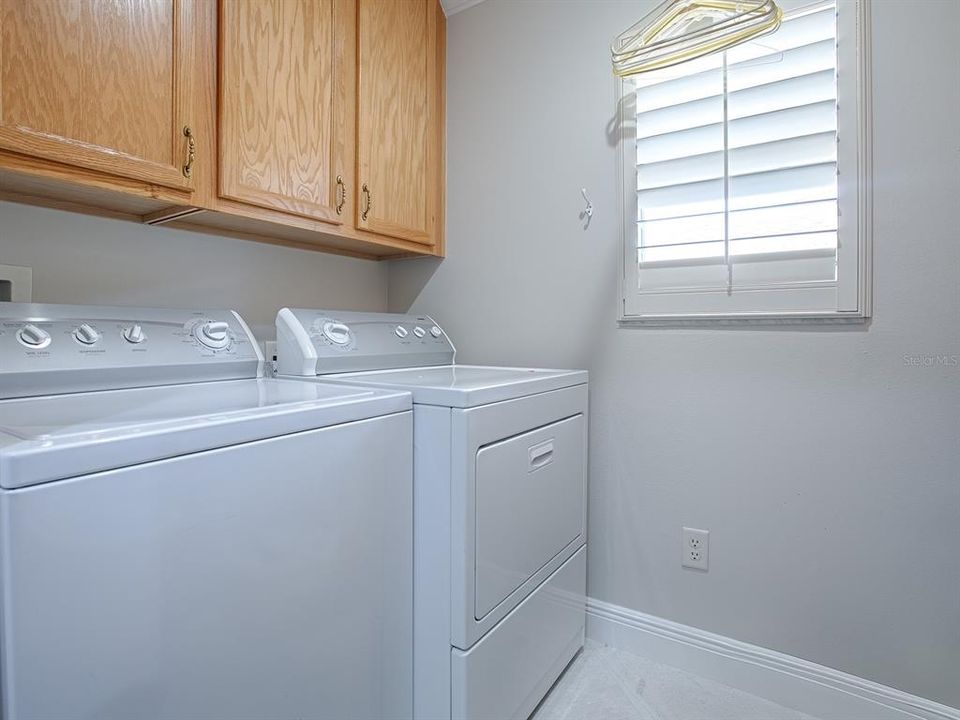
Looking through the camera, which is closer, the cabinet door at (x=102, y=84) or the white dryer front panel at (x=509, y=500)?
the cabinet door at (x=102, y=84)

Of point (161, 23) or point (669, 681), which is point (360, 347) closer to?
point (161, 23)

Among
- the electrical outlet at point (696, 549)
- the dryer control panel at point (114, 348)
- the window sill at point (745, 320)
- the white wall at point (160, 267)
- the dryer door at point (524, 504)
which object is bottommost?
the electrical outlet at point (696, 549)

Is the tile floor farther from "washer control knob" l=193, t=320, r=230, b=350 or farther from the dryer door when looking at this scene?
"washer control knob" l=193, t=320, r=230, b=350

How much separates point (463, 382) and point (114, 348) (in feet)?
2.71

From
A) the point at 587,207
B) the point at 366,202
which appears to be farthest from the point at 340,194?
the point at 587,207

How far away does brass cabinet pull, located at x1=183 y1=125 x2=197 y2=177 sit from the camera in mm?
1275

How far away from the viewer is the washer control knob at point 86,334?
1210mm

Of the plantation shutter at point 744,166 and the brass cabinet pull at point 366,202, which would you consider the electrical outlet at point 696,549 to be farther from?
the brass cabinet pull at point 366,202

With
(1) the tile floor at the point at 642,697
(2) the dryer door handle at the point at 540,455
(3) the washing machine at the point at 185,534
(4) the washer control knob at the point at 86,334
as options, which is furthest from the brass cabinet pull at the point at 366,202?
(1) the tile floor at the point at 642,697

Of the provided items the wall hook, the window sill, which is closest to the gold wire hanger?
the wall hook

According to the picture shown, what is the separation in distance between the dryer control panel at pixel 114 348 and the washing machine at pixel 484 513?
169 mm

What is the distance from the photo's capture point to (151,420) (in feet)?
2.67

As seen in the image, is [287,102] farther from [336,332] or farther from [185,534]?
[185,534]

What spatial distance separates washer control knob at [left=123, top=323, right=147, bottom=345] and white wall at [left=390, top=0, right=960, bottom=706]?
1123 mm
